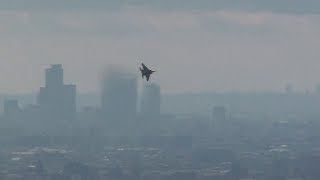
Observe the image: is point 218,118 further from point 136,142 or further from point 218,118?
point 136,142

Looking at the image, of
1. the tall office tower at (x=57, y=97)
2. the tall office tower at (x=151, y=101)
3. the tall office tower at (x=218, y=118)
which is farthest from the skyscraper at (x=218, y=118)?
the tall office tower at (x=57, y=97)

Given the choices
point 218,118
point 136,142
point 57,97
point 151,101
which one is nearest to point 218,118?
point 218,118

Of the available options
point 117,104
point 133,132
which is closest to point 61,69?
point 117,104

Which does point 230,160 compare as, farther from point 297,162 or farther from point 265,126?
point 265,126

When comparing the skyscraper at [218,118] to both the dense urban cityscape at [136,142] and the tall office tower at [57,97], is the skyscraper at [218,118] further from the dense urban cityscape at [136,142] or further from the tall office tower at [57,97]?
the tall office tower at [57,97]

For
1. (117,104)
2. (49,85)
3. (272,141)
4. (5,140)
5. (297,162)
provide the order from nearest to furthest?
(297,162) → (5,140) → (272,141) → (117,104) → (49,85)

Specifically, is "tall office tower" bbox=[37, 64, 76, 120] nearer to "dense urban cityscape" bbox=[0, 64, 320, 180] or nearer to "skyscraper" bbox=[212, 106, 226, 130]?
"dense urban cityscape" bbox=[0, 64, 320, 180]
